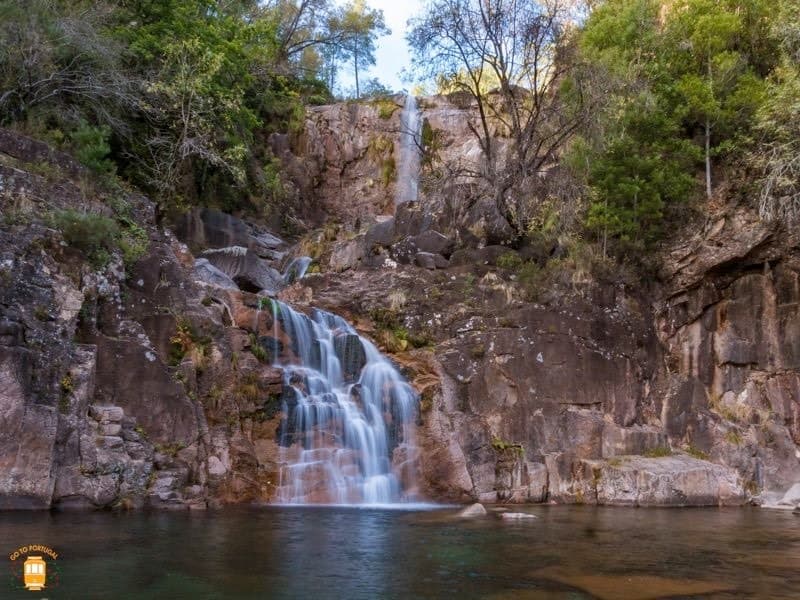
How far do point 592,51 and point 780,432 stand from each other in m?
12.9

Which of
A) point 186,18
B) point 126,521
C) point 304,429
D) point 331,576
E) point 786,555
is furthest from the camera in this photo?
point 186,18

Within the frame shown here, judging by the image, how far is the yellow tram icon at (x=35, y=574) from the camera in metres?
6.47

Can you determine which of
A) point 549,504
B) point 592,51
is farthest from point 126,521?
point 592,51

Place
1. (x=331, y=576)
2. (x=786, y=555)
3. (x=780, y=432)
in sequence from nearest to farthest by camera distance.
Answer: (x=331, y=576) → (x=786, y=555) → (x=780, y=432)

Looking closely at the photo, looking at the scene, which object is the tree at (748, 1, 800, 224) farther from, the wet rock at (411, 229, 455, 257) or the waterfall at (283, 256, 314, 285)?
the waterfall at (283, 256, 314, 285)

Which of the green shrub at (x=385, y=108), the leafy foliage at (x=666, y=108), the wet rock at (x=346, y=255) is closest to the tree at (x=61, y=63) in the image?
the wet rock at (x=346, y=255)

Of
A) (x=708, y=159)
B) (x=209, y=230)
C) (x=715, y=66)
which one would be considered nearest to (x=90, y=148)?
(x=209, y=230)

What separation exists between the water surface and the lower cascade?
2117 mm

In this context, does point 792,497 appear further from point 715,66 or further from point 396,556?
point 715,66

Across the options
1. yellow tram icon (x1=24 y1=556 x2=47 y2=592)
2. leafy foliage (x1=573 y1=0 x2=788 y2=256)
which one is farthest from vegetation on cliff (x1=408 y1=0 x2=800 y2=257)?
yellow tram icon (x1=24 y1=556 x2=47 y2=592)

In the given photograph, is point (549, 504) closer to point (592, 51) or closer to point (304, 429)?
point (304, 429)

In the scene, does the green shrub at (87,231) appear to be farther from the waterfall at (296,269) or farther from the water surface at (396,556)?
the waterfall at (296,269)

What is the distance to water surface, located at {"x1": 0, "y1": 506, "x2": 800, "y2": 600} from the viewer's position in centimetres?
707

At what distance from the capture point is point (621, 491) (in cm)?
1641
